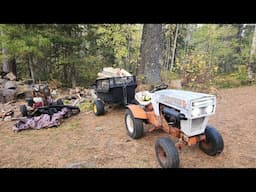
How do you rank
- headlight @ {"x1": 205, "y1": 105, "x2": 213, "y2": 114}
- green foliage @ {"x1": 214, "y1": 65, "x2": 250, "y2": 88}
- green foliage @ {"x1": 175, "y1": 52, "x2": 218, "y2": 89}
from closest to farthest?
headlight @ {"x1": 205, "y1": 105, "x2": 213, "y2": 114} → green foliage @ {"x1": 175, "y1": 52, "x2": 218, "y2": 89} → green foliage @ {"x1": 214, "y1": 65, "x2": 250, "y2": 88}

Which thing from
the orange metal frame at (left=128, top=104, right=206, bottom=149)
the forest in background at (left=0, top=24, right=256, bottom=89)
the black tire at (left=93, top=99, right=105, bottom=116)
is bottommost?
the black tire at (left=93, top=99, right=105, bottom=116)

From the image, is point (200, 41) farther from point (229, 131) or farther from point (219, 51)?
point (229, 131)

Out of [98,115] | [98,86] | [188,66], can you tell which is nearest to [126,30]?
[188,66]

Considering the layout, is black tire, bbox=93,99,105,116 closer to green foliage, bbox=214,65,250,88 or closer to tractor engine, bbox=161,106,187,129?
tractor engine, bbox=161,106,187,129

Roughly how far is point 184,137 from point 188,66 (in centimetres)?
614

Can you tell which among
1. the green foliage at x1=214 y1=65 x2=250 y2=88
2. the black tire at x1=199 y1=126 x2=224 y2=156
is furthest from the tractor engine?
the green foliage at x1=214 y1=65 x2=250 y2=88

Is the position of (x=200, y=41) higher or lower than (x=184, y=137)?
higher

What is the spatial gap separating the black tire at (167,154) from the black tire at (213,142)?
629mm

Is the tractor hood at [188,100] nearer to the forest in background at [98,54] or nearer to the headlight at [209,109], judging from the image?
the headlight at [209,109]

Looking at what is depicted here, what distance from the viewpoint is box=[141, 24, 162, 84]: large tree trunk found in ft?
18.6

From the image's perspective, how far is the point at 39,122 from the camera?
4.27 metres

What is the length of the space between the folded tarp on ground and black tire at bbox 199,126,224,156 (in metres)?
3.05

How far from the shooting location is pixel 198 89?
23.8 ft

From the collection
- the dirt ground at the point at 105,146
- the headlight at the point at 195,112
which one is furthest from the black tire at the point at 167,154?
the headlight at the point at 195,112
